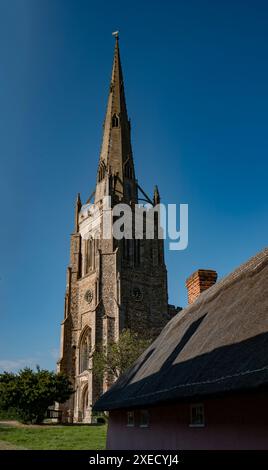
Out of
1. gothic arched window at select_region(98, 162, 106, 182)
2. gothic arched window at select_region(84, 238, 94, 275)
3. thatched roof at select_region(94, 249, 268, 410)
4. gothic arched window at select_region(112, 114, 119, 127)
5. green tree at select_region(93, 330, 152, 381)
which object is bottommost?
thatched roof at select_region(94, 249, 268, 410)

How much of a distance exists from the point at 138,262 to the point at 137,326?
751cm

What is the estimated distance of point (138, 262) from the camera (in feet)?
165

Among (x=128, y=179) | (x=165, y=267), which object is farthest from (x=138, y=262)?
(x=128, y=179)

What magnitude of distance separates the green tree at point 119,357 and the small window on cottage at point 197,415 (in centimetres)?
2860

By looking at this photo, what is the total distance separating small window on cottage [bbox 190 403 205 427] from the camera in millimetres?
8633

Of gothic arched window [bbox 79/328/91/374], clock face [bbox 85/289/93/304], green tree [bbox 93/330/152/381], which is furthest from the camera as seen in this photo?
clock face [bbox 85/289/93/304]

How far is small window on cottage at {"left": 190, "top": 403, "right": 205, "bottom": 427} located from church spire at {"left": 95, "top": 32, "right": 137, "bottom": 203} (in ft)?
140

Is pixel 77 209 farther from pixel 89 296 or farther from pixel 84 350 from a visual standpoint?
pixel 84 350

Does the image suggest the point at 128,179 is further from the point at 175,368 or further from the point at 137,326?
the point at 175,368

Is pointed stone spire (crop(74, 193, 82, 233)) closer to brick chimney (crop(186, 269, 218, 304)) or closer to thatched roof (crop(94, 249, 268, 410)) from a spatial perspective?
brick chimney (crop(186, 269, 218, 304))

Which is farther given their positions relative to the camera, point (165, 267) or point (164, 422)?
point (165, 267)

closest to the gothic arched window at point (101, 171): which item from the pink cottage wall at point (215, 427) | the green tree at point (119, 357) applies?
the green tree at point (119, 357)

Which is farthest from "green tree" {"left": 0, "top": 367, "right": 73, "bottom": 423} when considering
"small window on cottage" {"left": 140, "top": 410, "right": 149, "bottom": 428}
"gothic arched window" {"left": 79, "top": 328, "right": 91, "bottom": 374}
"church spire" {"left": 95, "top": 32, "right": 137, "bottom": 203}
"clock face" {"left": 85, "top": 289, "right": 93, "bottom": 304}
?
"church spire" {"left": 95, "top": 32, "right": 137, "bottom": 203}

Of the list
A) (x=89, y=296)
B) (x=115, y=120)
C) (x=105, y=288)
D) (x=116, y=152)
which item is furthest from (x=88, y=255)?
(x=115, y=120)
